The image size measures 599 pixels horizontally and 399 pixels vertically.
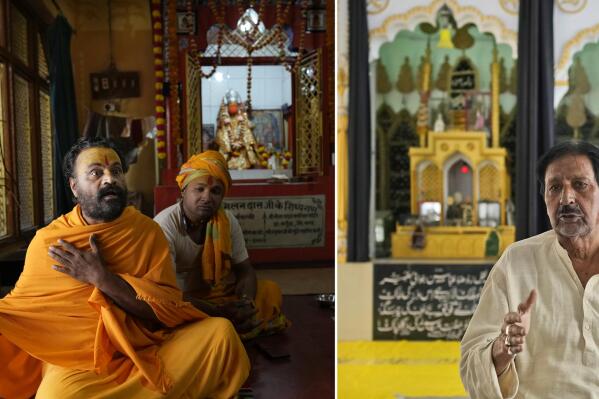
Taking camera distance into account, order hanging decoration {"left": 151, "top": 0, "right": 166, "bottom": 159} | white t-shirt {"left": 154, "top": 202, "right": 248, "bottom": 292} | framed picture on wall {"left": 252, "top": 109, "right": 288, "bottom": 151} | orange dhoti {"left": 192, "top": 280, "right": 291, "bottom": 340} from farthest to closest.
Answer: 1. framed picture on wall {"left": 252, "top": 109, "right": 288, "bottom": 151}
2. hanging decoration {"left": 151, "top": 0, "right": 166, "bottom": 159}
3. orange dhoti {"left": 192, "top": 280, "right": 291, "bottom": 340}
4. white t-shirt {"left": 154, "top": 202, "right": 248, "bottom": 292}

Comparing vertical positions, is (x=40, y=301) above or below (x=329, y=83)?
below

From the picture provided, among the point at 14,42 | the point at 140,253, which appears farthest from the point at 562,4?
the point at 14,42

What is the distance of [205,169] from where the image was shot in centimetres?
329

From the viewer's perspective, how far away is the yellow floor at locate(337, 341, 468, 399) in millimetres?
1566

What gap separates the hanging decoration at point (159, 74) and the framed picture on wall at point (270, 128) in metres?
1.20

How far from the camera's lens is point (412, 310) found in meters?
1.56

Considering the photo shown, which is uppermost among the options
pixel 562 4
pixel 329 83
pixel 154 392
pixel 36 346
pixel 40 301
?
pixel 329 83

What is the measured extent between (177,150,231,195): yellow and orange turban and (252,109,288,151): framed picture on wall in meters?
3.62

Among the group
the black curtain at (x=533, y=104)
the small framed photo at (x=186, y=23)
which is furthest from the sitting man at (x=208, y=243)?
the small framed photo at (x=186, y=23)

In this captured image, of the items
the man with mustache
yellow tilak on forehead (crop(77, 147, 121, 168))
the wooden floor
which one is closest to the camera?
the man with mustache

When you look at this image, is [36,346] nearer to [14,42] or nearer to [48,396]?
[48,396]

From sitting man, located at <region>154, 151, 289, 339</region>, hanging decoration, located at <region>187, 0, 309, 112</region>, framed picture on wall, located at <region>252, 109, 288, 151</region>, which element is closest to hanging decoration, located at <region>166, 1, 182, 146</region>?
hanging decoration, located at <region>187, 0, 309, 112</region>

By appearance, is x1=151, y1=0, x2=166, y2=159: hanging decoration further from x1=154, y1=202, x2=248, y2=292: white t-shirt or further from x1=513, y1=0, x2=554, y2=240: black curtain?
x1=513, y1=0, x2=554, y2=240: black curtain

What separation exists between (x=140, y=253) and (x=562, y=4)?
1.77 metres
